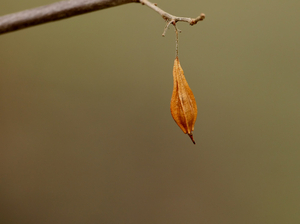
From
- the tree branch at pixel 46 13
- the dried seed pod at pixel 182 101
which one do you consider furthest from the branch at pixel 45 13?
the dried seed pod at pixel 182 101

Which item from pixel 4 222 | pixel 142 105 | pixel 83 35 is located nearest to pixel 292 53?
pixel 142 105

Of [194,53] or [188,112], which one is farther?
[194,53]

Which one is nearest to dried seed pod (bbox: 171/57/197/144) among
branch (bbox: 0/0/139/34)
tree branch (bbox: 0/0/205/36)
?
tree branch (bbox: 0/0/205/36)

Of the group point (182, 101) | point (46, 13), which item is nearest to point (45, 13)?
point (46, 13)

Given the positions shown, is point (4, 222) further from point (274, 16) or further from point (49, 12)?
point (274, 16)

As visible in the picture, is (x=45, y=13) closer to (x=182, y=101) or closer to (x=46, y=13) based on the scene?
(x=46, y=13)
